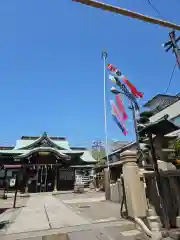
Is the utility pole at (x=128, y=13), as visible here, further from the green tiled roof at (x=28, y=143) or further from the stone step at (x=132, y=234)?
the green tiled roof at (x=28, y=143)

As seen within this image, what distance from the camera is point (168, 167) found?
686 centimetres

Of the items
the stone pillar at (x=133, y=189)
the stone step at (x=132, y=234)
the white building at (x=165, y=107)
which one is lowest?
the stone step at (x=132, y=234)

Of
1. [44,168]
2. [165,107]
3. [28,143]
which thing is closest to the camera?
[44,168]

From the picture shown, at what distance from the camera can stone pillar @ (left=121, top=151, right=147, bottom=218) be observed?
6.00m

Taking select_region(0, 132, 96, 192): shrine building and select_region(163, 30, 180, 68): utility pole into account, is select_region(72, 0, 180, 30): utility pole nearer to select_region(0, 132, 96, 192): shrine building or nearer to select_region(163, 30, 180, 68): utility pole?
select_region(163, 30, 180, 68): utility pole

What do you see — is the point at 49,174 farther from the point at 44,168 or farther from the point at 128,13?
the point at 128,13

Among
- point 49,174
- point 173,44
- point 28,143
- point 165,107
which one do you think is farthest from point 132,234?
point 28,143

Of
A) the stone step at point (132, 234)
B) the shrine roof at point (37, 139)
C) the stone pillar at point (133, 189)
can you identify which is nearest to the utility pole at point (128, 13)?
the stone pillar at point (133, 189)

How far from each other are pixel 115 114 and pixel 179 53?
10785 mm

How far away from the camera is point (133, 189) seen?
613 centimetres

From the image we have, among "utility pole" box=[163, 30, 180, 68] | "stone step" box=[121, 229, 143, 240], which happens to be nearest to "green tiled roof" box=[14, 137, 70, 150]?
"utility pole" box=[163, 30, 180, 68]

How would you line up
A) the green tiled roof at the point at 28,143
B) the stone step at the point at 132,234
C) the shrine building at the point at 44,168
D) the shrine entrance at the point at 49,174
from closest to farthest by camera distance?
the stone step at the point at 132,234, the shrine building at the point at 44,168, the shrine entrance at the point at 49,174, the green tiled roof at the point at 28,143

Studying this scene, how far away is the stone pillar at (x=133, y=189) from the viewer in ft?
19.7

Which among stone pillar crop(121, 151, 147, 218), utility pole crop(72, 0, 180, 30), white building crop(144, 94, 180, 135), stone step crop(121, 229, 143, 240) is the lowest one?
stone step crop(121, 229, 143, 240)
